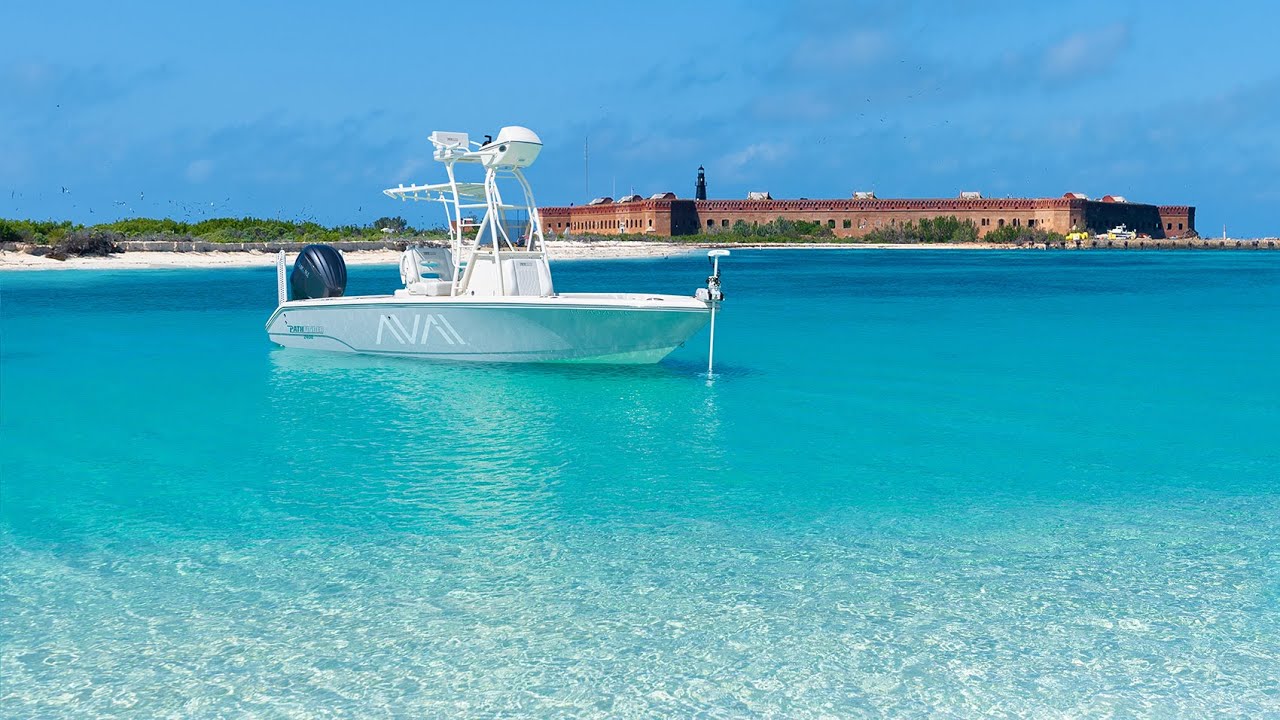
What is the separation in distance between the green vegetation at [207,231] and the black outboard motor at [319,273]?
49.7 m

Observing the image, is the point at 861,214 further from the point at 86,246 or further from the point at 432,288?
the point at 432,288

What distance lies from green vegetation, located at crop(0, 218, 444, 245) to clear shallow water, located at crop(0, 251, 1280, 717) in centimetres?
5615

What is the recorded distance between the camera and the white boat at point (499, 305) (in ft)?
48.2

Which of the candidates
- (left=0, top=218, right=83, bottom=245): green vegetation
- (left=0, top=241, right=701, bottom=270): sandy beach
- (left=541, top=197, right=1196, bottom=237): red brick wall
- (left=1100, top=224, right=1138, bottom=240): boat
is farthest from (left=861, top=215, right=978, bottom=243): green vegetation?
(left=0, top=218, right=83, bottom=245): green vegetation

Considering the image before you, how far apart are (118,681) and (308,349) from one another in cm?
1329

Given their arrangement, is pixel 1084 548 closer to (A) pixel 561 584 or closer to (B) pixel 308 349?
(A) pixel 561 584

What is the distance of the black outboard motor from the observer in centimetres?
1809

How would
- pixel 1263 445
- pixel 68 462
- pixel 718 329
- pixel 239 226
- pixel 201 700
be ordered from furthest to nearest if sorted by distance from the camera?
pixel 239 226 < pixel 718 329 < pixel 1263 445 < pixel 68 462 < pixel 201 700

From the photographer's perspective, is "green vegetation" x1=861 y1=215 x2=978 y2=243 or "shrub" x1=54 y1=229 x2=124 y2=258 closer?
"shrub" x1=54 y1=229 x2=124 y2=258

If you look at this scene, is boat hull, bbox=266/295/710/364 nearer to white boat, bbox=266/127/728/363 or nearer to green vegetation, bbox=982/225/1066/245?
white boat, bbox=266/127/728/363

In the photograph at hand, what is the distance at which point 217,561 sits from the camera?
22.2 ft

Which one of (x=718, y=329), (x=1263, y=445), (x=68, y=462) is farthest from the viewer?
(x=718, y=329)

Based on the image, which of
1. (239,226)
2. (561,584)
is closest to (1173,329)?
(561,584)

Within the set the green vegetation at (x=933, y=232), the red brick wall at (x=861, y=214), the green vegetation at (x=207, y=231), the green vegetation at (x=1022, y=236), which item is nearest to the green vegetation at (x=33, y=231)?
the green vegetation at (x=207, y=231)
